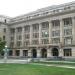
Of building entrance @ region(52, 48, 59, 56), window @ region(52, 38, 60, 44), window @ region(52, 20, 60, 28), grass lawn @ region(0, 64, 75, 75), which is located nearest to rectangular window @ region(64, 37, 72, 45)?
window @ region(52, 38, 60, 44)

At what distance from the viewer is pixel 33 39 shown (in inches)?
3059

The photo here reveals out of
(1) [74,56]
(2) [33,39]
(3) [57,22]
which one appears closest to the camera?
(1) [74,56]

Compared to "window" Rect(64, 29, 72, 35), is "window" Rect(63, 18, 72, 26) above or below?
above

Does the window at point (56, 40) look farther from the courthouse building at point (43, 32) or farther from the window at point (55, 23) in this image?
the window at point (55, 23)

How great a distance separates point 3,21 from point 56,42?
32.2 m

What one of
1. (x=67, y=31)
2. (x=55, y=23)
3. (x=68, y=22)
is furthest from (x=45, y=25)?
(x=67, y=31)

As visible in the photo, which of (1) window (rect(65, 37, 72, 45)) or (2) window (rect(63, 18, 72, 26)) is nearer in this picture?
(1) window (rect(65, 37, 72, 45))

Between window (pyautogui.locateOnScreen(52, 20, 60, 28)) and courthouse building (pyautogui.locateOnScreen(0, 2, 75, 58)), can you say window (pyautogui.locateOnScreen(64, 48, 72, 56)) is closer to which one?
courthouse building (pyautogui.locateOnScreen(0, 2, 75, 58))

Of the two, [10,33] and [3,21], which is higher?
[3,21]

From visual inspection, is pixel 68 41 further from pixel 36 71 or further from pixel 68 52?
pixel 36 71

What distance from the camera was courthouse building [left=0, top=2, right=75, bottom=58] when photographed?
2613 inches

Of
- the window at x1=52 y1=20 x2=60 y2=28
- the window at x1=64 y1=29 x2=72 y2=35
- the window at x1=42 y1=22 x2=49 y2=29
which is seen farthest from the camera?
the window at x1=42 y1=22 x2=49 y2=29

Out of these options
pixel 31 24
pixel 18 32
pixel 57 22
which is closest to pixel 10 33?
pixel 18 32

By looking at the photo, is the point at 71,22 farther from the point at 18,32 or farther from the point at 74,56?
the point at 18,32
